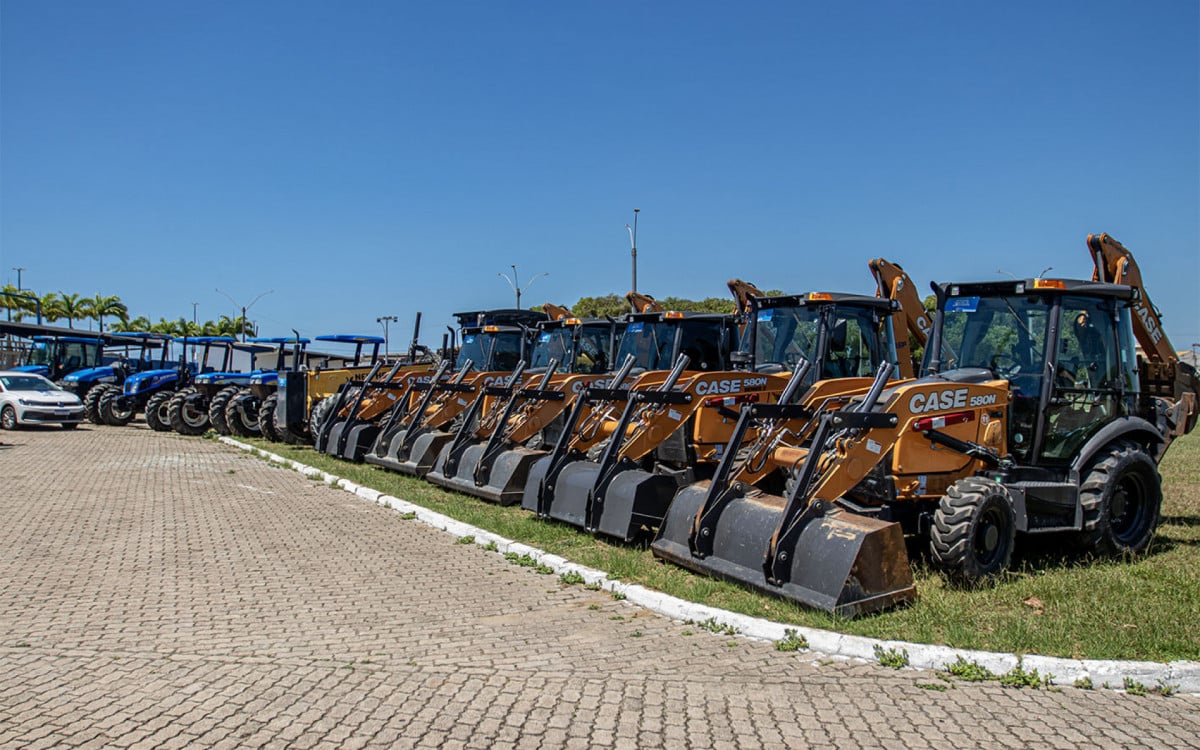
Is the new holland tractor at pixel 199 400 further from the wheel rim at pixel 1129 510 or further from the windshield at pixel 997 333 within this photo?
the wheel rim at pixel 1129 510

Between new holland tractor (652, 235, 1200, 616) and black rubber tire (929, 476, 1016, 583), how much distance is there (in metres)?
0.01

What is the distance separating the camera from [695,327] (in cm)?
1316

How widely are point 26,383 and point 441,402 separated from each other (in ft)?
52.9

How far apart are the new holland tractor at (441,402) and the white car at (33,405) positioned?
12305mm

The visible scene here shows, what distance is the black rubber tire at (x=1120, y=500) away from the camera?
8.12 m

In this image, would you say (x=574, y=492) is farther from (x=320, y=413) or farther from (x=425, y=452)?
(x=320, y=413)

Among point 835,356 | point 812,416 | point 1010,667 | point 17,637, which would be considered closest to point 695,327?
point 835,356

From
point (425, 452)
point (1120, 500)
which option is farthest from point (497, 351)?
point (1120, 500)

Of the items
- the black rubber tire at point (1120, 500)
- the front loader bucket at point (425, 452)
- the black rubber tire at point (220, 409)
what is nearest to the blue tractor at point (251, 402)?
the black rubber tire at point (220, 409)

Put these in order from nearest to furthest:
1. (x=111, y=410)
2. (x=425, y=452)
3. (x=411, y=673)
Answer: (x=411, y=673) < (x=425, y=452) < (x=111, y=410)

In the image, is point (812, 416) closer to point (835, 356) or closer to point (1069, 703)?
point (835, 356)

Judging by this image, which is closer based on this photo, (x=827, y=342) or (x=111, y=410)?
(x=827, y=342)

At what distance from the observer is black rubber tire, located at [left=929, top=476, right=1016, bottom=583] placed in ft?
23.1

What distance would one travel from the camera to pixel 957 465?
8023mm
